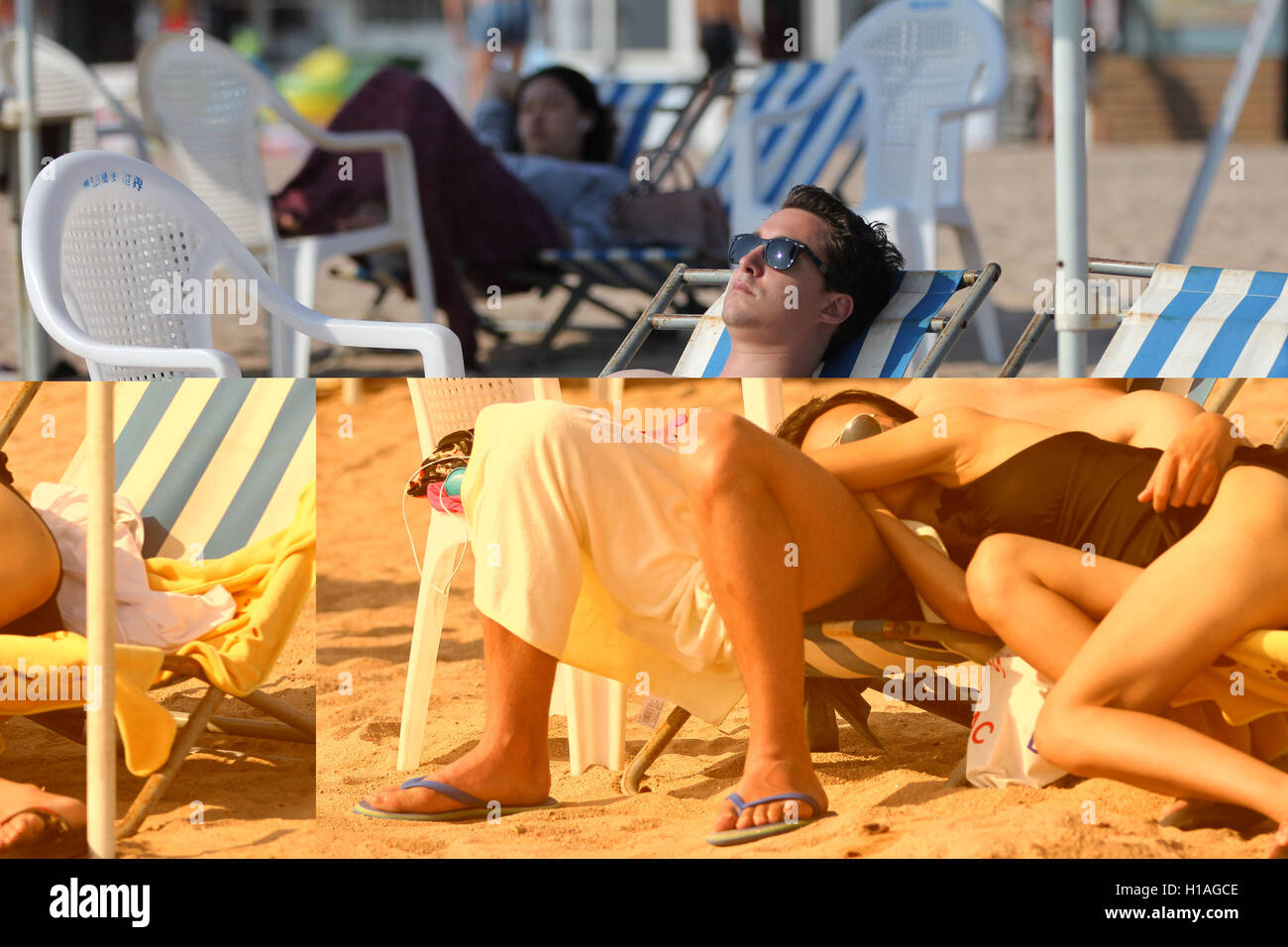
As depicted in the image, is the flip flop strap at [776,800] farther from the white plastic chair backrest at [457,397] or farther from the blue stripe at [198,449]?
the blue stripe at [198,449]

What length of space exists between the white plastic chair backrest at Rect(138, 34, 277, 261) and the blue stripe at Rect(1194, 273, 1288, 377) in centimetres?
374

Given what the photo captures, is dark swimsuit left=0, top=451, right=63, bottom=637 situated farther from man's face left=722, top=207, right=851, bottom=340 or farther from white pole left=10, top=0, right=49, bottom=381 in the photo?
white pole left=10, top=0, right=49, bottom=381

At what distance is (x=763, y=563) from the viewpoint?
2.71 meters

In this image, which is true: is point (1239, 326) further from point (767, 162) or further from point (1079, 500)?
point (767, 162)

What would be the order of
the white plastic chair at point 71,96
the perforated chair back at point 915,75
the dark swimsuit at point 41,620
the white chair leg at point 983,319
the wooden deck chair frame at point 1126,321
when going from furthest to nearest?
1. the perforated chair back at point 915,75
2. the white chair leg at point 983,319
3. the white plastic chair at point 71,96
4. the wooden deck chair frame at point 1126,321
5. the dark swimsuit at point 41,620

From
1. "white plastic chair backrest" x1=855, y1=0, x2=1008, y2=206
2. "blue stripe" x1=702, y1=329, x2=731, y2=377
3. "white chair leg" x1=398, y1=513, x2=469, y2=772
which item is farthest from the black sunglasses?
"white plastic chair backrest" x1=855, y1=0, x2=1008, y2=206

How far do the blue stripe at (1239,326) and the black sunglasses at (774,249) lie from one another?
33.6 inches

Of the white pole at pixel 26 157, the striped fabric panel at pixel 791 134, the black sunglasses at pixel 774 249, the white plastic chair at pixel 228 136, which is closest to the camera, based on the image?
the black sunglasses at pixel 774 249

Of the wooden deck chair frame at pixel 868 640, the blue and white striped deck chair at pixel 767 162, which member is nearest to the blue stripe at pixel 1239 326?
the wooden deck chair frame at pixel 868 640

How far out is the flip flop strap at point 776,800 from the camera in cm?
267

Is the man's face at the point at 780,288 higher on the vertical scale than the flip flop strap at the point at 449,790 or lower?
higher

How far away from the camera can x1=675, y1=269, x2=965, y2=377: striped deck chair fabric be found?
3.61 m

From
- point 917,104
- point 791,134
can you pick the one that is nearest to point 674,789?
point 917,104

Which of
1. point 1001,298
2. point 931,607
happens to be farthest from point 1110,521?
point 1001,298
